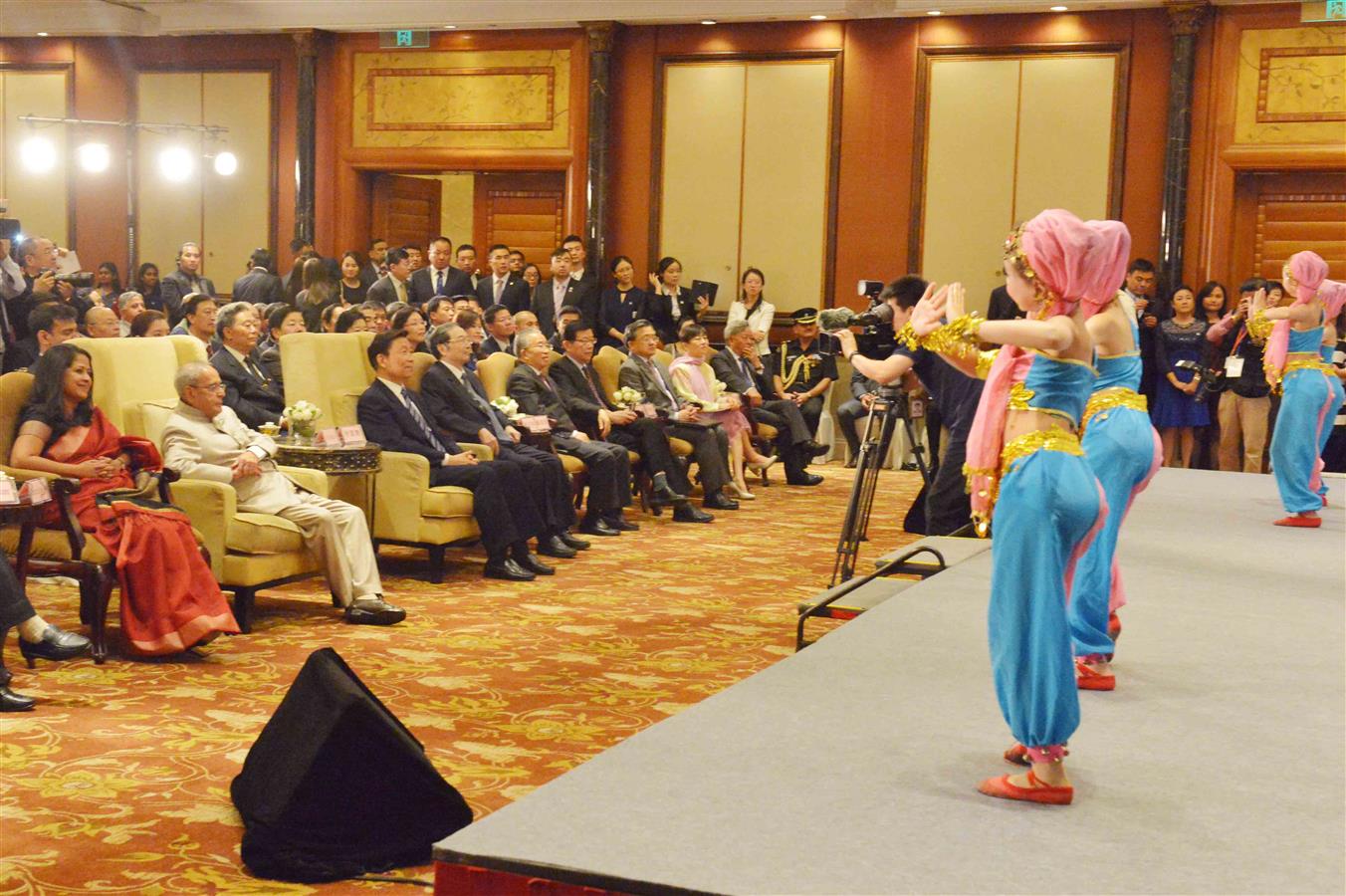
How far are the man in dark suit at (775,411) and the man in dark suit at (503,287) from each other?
5.90ft

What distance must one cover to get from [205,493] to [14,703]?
1167 millimetres

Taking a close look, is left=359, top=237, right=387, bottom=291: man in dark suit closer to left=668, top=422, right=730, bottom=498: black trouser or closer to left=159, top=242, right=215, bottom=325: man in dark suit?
left=159, top=242, right=215, bottom=325: man in dark suit

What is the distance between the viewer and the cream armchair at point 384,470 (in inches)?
251

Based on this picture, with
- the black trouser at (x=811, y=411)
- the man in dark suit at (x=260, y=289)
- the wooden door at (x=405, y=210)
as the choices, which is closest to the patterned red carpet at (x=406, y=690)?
the black trouser at (x=811, y=411)

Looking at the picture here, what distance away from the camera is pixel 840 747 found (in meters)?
3.01

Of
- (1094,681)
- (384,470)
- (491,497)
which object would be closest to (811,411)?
(491,497)

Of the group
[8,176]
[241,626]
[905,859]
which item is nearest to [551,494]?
[241,626]

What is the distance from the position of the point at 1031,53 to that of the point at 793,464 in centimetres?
385

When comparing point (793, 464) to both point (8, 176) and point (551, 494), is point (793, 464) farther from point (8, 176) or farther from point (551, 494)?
point (8, 176)

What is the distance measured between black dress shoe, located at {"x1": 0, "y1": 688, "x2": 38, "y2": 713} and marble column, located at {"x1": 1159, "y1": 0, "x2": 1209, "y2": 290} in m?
8.84

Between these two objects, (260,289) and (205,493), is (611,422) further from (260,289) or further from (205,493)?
(260,289)

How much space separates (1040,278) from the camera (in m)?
2.97

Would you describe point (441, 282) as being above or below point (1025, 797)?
above

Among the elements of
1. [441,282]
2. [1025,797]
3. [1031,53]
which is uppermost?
[1031,53]
